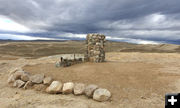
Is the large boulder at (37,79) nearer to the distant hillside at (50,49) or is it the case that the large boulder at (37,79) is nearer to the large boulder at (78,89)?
the large boulder at (78,89)

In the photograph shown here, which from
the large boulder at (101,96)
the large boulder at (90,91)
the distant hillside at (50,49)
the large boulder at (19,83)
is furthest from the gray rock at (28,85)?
the distant hillside at (50,49)

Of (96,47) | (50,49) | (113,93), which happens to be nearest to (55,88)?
(113,93)

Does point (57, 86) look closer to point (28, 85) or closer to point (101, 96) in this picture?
point (28, 85)

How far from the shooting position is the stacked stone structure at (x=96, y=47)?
1094 cm

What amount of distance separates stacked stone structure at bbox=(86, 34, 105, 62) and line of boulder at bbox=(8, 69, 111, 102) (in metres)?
5.22

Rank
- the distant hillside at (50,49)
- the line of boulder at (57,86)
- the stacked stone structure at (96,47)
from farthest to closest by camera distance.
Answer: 1. the distant hillside at (50,49)
2. the stacked stone structure at (96,47)
3. the line of boulder at (57,86)

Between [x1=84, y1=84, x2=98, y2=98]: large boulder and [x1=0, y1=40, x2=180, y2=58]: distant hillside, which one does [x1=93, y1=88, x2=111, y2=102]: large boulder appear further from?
[x1=0, y1=40, x2=180, y2=58]: distant hillside

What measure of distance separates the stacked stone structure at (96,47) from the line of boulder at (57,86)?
17.1 ft

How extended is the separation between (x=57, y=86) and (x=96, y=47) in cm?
614

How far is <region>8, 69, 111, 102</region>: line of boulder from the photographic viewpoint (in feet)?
16.7

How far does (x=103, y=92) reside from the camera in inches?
200

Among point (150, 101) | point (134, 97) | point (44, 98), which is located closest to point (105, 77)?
point (134, 97)

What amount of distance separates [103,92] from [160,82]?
11.2ft

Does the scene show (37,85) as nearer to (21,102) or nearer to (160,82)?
(21,102)
